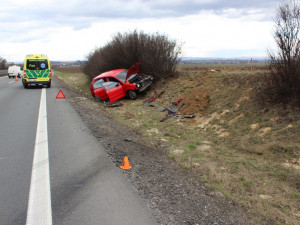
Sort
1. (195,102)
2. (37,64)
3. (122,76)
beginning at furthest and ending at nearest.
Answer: (37,64)
(122,76)
(195,102)

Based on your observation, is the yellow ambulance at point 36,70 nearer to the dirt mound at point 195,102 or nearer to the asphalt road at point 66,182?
the dirt mound at point 195,102

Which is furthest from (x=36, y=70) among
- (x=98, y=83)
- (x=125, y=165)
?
(x=125, y=165)

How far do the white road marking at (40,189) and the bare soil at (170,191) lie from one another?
1.33m

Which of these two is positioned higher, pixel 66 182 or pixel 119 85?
pixel 119 85

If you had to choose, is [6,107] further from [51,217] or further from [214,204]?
[214,204]

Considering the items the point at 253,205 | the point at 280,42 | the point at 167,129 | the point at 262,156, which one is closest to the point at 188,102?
the point at 167,129

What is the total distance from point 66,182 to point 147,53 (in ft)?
44.8

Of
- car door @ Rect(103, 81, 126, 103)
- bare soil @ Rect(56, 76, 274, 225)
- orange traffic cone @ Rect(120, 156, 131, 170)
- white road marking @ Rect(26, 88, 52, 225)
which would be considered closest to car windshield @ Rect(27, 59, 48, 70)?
car door @ Rect(103, 81, 126, 103)

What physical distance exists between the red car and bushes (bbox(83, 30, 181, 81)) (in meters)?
1.19

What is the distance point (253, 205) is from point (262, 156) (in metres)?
2.48

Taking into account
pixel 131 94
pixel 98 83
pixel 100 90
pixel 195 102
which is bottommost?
pixel 195 102

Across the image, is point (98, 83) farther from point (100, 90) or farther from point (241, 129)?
point (241, 129)

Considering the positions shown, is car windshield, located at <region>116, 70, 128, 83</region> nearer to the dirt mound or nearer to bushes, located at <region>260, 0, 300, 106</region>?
the dirt mound

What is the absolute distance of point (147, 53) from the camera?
17344mm
